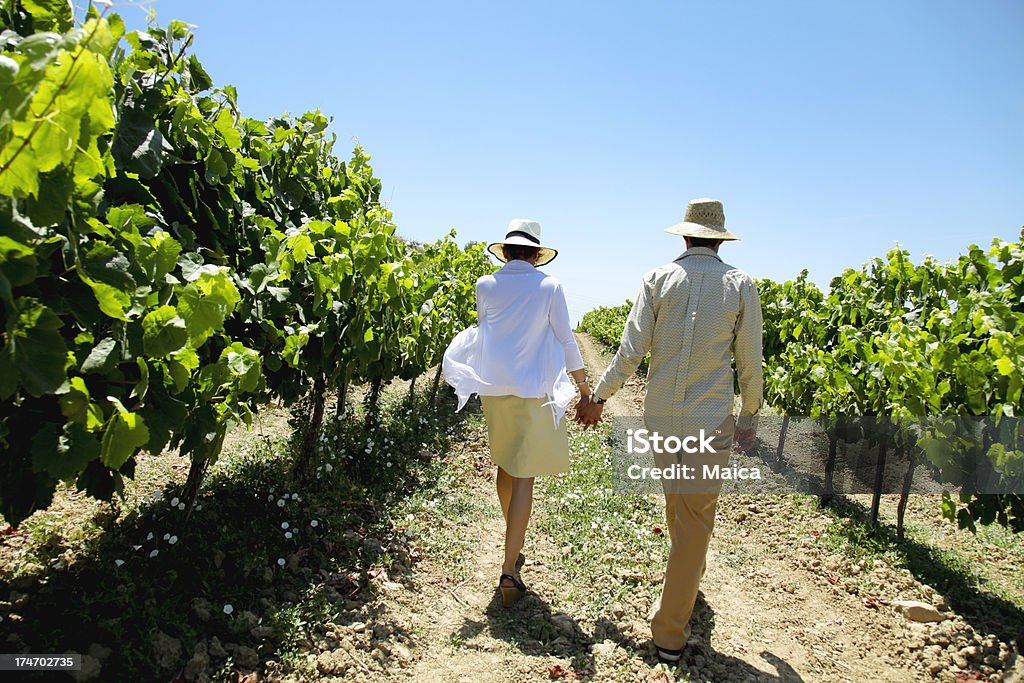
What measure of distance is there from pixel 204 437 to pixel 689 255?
2249mm

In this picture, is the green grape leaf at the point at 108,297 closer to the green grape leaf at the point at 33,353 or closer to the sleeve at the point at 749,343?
the green grape leaf at the point at 33,353

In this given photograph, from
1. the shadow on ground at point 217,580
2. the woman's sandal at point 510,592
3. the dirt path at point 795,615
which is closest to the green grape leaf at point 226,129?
the shadow on ground at point 217,580

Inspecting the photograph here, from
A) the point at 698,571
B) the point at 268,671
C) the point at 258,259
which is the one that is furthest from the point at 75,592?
the point at 698,571

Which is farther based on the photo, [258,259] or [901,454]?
[901,454]

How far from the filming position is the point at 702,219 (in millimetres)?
3133

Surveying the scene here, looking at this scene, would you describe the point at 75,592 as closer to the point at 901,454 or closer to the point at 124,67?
the point at 124,67

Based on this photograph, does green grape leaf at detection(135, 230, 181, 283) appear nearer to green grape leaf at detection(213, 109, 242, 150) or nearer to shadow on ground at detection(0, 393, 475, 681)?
green grape leaf at detection(213, 109, 242, 150)

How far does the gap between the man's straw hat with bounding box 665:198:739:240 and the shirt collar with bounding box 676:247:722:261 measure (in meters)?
0.07

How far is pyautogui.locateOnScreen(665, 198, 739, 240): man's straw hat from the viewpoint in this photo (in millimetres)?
3054

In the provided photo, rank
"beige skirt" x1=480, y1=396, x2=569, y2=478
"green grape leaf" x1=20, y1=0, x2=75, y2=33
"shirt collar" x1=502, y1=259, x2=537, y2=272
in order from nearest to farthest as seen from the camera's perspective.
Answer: "green grape leaf" x1=20, y1=0, x2=75, y2=33
"beige skirt" x1=480, y1=396, x2=569, y2=478
"shirt collar" x1=502, y1=259, x2=537, y2=272

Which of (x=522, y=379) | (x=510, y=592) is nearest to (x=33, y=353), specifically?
(x=522, y=379)

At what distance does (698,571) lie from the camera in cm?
286

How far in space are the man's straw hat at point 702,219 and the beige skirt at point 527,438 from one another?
1112mm

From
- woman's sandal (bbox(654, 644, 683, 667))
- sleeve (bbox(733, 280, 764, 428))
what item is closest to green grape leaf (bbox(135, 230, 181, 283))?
sleeve (bbox(733, 280, 764, 428))
